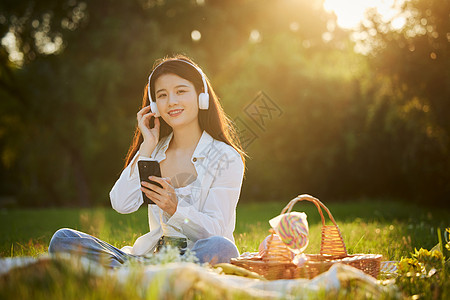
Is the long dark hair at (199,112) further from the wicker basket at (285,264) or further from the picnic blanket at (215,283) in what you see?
the picnic blanket at (215,283)

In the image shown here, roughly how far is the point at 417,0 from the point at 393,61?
120 centimetres

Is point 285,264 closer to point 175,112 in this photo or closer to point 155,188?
point 155,188

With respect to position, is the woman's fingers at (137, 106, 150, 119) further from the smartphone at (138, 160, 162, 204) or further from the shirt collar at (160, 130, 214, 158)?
the smartphone at (138, 160, 162, 204)

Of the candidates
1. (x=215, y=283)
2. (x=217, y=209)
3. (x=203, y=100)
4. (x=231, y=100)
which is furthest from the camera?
(x=231, y=100)

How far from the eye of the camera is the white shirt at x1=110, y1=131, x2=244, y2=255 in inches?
150

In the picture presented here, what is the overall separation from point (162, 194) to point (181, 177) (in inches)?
23.3

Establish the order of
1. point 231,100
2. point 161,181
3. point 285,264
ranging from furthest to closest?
point 231,100 < point 161,181 < point 285,264

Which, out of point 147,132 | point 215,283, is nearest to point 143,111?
point 147,132

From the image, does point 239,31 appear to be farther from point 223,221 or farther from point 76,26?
point 223,221

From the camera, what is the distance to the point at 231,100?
15.5m

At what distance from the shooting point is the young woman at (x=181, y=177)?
371 cm

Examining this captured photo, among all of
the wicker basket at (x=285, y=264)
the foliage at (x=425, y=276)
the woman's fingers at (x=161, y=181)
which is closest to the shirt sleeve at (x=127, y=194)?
the woman's fingers at (x=161, y=181)

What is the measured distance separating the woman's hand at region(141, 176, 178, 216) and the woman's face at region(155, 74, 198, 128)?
2.34 ft

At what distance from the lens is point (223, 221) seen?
13.0 feet
